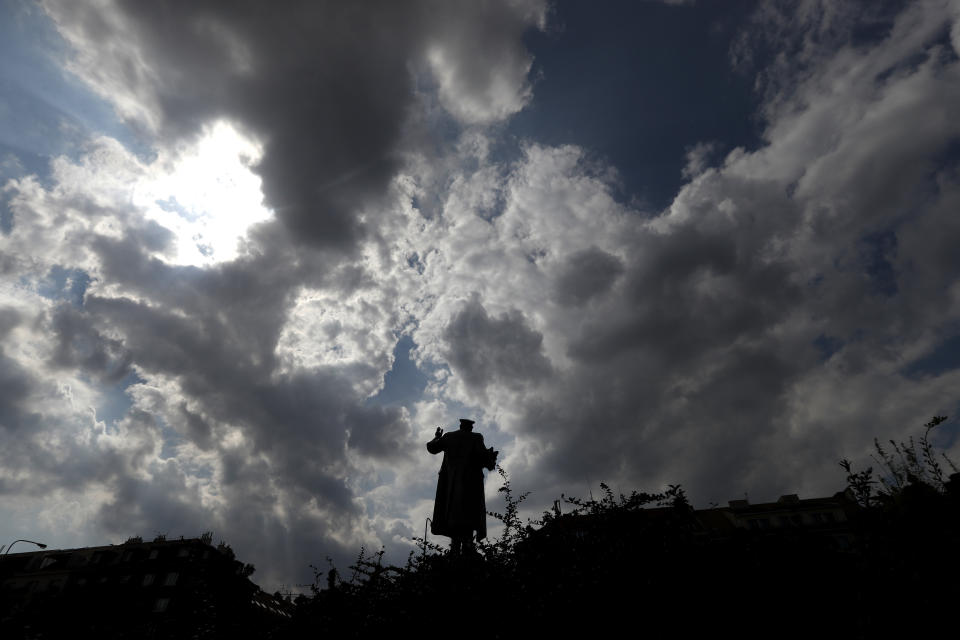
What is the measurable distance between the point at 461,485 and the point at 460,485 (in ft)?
0.09

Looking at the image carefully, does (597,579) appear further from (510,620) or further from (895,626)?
(895,626)

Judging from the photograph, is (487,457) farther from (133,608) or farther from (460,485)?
(133,608)

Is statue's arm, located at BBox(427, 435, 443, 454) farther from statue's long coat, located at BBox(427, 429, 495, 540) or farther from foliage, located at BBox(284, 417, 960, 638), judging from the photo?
foliage, located at BBox(284, 417, 960, 638)

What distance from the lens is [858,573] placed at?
151 inches

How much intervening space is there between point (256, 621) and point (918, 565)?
7.96 meters

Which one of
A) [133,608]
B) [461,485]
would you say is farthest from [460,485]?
[133,608]

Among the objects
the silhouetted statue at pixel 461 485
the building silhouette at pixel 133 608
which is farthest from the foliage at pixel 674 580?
the silhouetted statue at pixel 461 485

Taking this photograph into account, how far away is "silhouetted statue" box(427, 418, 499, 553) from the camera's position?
36.0 ft

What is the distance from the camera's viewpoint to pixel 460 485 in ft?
37.3

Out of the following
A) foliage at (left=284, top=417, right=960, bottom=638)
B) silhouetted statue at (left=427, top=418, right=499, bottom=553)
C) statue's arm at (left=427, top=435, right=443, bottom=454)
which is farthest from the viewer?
statue's arm at (left=427, top=435, right=443, bottom=454)

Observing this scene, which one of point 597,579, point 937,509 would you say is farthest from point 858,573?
point 597,579

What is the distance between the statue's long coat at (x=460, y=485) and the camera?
11.0m

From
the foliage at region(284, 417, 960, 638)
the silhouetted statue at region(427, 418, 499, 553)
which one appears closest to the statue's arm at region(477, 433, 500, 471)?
the silhouetted statue at region(427, 418, 499, 553)

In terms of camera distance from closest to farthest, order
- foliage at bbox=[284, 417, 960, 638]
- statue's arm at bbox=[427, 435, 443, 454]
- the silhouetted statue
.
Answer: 1. foliage at bbox=[284, 417, 960, 638]
2. the silhouetted statue
3. statue's arm at bbox=[427, 435, 443, 454]
